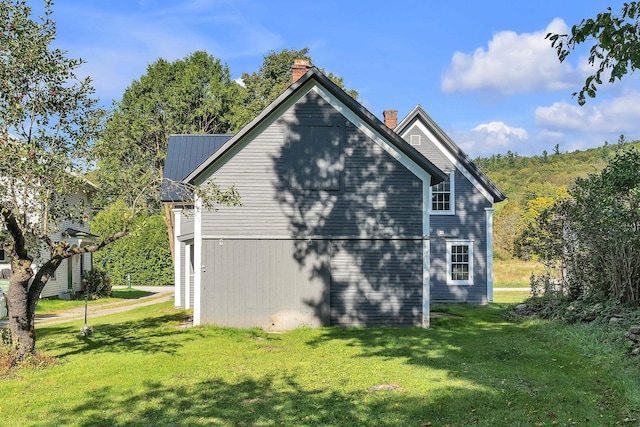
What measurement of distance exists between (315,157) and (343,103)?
5.84 ft

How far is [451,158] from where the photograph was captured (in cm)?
2281

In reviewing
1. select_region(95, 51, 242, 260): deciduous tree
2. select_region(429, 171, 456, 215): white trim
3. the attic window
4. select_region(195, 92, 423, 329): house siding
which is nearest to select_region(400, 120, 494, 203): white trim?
select_region(429, 171, 456, 215): white trim

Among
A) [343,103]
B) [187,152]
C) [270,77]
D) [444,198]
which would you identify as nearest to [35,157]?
[343,103]

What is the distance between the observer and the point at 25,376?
10.3 meters

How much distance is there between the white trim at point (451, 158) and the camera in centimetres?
2267

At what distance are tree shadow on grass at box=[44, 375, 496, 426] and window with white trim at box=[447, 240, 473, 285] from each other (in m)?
14.0

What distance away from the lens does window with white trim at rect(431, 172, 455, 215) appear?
22.7 metres

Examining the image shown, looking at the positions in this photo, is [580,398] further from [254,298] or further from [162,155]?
[162,155]

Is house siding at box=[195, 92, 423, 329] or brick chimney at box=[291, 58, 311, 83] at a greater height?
brick chimney at box=[291, 58, 311, 83]

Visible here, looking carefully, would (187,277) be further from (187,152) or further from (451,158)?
(451,158)

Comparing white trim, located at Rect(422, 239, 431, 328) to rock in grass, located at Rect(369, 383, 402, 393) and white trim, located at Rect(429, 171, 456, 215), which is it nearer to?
white trim, located at Rect(429, 171, 456, 215)

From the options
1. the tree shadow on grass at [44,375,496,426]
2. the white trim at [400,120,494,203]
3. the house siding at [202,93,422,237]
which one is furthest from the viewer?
the white trim at [400,120,494,203]

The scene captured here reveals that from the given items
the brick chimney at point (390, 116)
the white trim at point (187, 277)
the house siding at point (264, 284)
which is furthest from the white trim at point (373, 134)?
the brick chimney at point (390, 116)

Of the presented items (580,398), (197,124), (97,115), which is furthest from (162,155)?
(580,398)
